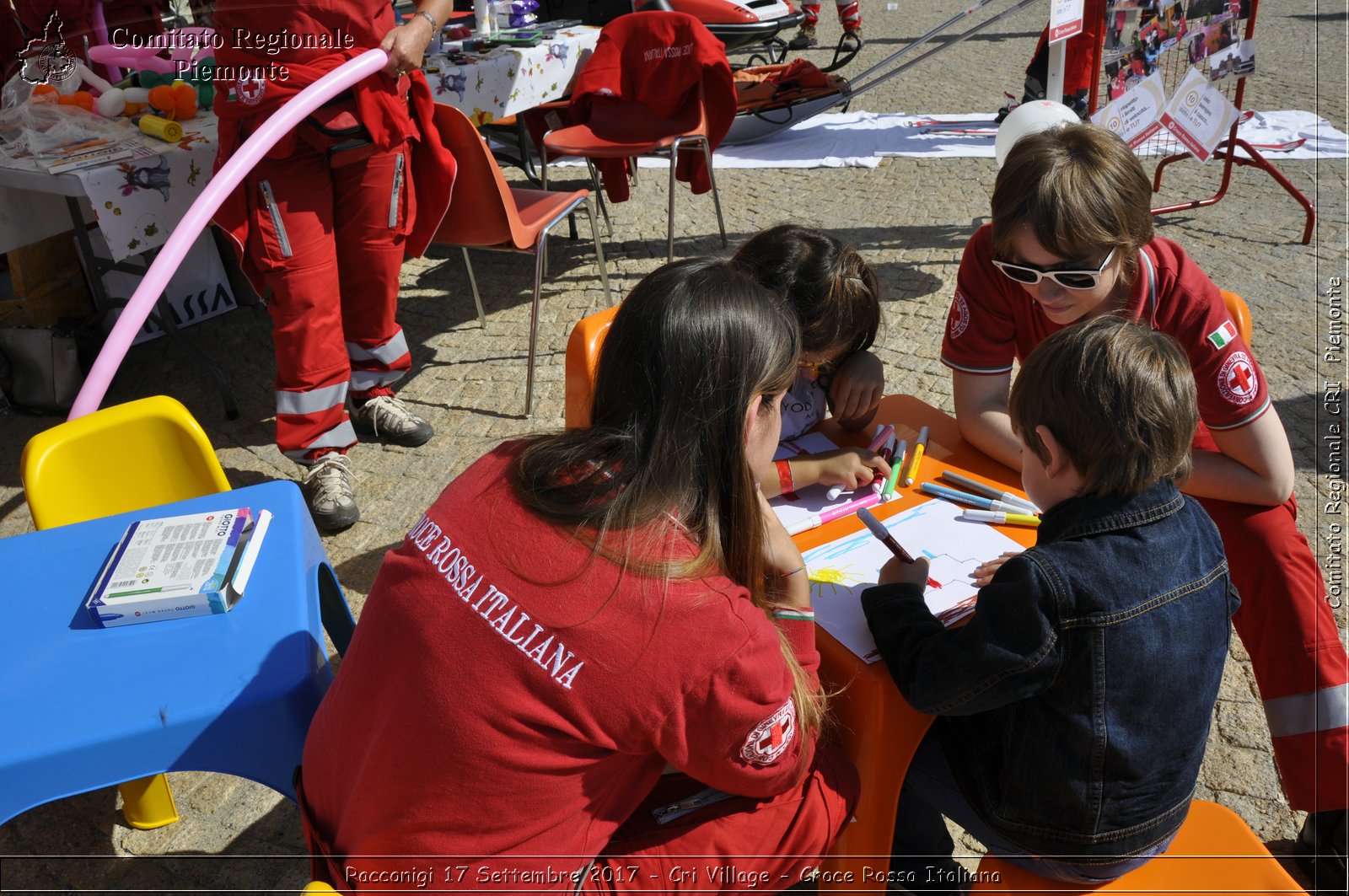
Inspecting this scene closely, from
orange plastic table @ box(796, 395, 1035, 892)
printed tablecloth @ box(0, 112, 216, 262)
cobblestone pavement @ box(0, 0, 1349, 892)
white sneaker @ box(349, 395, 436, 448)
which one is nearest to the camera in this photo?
orange plastic table @ box(796, 395, 1035, 892)

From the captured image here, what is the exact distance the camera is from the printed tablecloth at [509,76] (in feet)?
15.4

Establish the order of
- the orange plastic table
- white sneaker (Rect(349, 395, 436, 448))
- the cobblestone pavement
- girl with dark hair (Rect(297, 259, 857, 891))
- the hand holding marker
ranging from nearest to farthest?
girl with dark hair (Rect(297, 259, 857, 891))
the orange plastic table
the hand holding marker
the cobblestone pavement
white sneaker (Rect(349, 395, 436, 448))

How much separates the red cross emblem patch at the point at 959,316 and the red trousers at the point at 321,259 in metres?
2.14

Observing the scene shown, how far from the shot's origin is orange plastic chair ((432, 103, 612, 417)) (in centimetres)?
373

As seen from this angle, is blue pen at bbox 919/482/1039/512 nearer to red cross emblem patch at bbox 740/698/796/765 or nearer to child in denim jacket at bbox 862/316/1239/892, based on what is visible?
child in denim jacket at bbox 862/316/1239/892

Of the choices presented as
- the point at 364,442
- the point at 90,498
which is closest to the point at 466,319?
the point at 364,442

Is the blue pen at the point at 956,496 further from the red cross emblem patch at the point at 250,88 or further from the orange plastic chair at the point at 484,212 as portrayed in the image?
the red cross emblem patch at the point at 250,88

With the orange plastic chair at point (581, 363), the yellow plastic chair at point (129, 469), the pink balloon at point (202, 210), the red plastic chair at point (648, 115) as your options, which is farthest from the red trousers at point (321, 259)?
the red plastic chair at point (648, 115)

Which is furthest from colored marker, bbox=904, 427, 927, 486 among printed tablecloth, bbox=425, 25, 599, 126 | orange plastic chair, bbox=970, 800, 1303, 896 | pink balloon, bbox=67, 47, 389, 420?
printed tablecloth, bbox=425, 25, 599, 126

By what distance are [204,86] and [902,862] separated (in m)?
4.14

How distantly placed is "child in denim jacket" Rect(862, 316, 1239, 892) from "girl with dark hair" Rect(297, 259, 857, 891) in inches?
10.5

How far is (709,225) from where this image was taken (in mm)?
6051

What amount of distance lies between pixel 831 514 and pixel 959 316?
660 mm

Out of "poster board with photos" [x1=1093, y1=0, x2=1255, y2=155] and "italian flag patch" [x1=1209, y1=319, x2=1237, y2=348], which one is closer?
"italian flag patch" [x1=1209, y1=319, x2=1237, y2=348]
